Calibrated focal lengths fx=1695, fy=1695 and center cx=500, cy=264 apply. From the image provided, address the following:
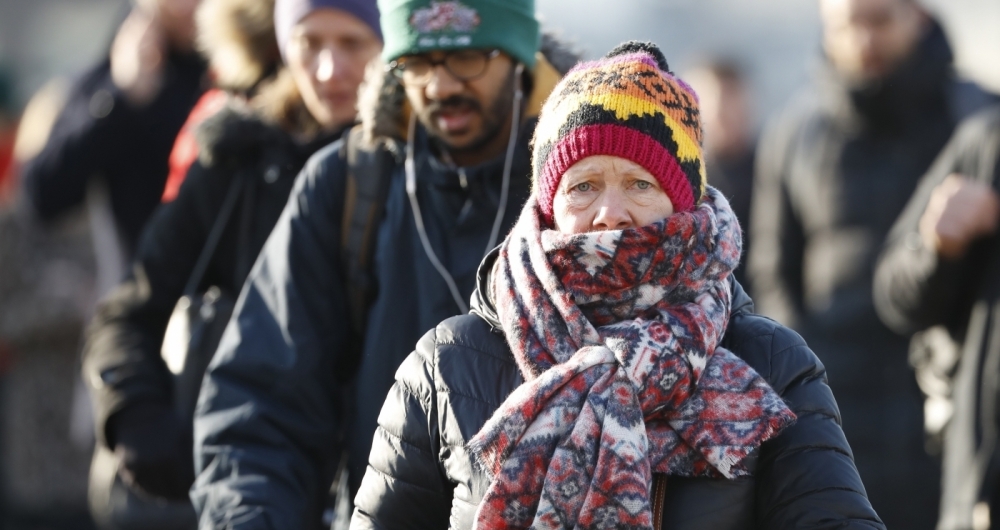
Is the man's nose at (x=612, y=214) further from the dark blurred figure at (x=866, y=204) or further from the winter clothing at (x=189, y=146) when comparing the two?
the dark blurred figure at (x=866, y=204)

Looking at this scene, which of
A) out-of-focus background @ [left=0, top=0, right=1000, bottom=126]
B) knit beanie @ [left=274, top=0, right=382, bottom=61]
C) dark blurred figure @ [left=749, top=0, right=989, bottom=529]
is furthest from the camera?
out-of-focus background @ [left=0, top=0, right=1000, bottom=126]

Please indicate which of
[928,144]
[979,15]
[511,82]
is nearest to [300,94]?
[511,82]

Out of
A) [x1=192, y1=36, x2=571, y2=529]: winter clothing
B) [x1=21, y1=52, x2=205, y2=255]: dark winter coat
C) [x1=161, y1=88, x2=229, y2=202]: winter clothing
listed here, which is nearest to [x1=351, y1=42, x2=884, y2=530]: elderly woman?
[x1=192, y1=36, x2=571, y2=529]: winter clothing

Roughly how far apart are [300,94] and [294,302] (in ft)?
3.48

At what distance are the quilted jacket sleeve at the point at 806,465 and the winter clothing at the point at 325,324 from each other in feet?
3.50

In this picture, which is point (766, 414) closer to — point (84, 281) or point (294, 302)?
point (294, 302)

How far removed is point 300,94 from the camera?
4.89 meters

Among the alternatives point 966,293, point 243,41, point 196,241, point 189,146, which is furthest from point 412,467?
point 966,293

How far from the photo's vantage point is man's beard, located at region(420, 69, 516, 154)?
13.2 ft

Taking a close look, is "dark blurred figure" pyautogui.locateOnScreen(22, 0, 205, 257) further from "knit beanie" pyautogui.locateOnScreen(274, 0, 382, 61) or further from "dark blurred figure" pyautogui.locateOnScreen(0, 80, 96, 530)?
"knit beanie" pyautogui.locateOnScreen(274, 0, 382, 61)

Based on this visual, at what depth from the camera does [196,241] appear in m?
4.75

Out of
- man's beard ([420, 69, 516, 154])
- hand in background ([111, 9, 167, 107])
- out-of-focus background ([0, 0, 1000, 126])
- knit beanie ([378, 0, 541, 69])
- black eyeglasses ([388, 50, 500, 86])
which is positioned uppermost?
out-of-focus background ([0, 0, 1000, 126])

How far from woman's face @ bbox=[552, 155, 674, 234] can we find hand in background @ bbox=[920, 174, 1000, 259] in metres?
2.35

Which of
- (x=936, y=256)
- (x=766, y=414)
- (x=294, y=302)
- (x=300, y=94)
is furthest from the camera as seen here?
(x=936, y=256)
